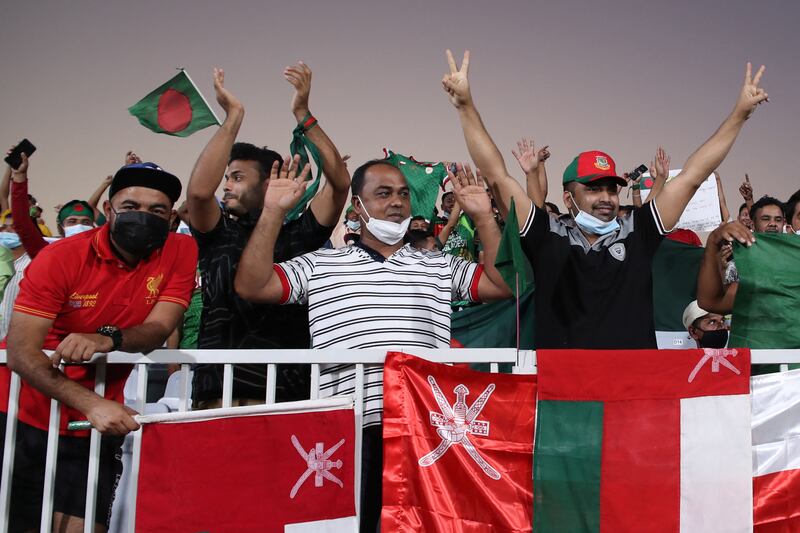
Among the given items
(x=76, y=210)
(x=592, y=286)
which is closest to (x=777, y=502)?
(x=592, y=286)

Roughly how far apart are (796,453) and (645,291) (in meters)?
1.01

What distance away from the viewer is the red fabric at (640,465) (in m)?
3.43

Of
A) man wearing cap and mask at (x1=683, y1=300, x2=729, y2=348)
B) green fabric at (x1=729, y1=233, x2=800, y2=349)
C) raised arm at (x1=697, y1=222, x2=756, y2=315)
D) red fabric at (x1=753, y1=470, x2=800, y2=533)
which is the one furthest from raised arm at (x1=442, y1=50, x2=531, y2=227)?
man wearing cap and mask at (x1=683, y1=300, x2=729, y2=348)

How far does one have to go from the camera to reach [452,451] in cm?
340

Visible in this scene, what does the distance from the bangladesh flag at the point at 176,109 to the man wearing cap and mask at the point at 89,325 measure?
1.25 m

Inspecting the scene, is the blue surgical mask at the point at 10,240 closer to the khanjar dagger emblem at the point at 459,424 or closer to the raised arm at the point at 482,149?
the raised arm at the point at 482,149

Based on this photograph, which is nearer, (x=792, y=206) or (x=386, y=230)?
(x=386, y=230)

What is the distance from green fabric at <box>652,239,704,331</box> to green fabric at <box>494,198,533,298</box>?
247cm

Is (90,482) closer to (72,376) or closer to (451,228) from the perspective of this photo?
(72,376)

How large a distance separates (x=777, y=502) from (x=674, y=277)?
2420mm

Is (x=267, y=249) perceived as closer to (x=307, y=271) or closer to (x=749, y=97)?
(x=307, y=271)

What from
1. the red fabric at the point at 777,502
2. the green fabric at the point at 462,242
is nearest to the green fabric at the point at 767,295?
the red fabric at the point at 777,502

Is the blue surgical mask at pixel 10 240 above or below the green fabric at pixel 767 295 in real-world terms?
above

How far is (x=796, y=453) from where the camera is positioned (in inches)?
145
